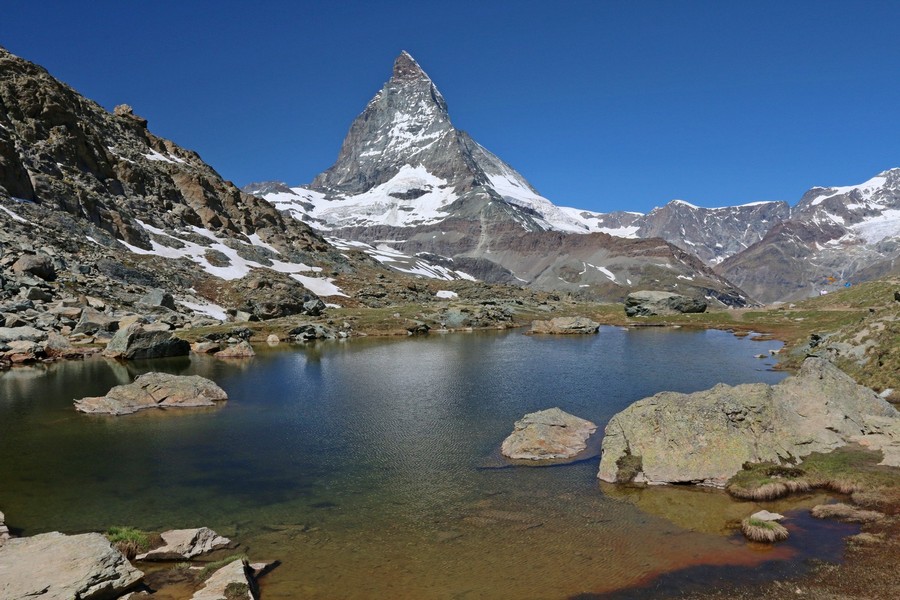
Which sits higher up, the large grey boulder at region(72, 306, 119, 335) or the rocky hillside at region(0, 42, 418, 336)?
the rocky hillside at region(0, 42, 418, 336)

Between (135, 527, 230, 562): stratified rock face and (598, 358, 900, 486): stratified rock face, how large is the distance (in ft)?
53.2

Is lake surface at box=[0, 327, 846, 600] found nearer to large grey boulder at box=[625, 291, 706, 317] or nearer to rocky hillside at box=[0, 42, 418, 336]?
rocky hillside at box=[0, 42, 418, 336]

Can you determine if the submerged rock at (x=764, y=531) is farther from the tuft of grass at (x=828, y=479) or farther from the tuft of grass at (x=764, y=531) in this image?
the tuft of grass at (x=828, y=479)

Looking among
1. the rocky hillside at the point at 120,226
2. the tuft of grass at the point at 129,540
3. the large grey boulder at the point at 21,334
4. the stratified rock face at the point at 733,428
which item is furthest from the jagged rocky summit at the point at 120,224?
the stratified rock face at the point at 733,428

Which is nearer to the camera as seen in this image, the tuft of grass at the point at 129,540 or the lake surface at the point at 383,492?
the lake surface at the point at 383,492

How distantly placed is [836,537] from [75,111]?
608 ft

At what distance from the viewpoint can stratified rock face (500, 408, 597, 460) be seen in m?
29.5

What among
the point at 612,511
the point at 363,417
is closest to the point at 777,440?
the point at 612,511

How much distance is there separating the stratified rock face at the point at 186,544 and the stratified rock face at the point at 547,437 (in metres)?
14.9

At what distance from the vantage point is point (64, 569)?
49.7 ft

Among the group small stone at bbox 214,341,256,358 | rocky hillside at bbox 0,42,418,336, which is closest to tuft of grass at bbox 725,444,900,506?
small stone at bbox 214,341,256,358

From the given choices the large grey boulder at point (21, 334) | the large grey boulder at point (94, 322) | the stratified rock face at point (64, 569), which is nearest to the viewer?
the stratified rock face at point (64, 569)

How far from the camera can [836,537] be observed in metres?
19.2

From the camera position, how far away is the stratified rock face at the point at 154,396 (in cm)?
4194
